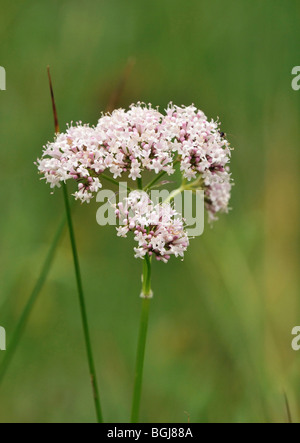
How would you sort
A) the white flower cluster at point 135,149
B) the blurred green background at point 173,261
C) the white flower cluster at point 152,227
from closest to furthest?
the white flower cluster at point 152,227 < the white flower cluster at point 135,149 < the blurred green background at point 173,261

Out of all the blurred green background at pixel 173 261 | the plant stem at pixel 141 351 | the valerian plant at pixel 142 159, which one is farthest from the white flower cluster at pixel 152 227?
the blurred green background at pixel 173 261

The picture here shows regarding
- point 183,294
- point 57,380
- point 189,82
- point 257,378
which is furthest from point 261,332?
point 189,82

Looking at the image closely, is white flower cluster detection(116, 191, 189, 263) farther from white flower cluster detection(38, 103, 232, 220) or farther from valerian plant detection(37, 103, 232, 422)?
white flower cluster detection(38, 103, 232, 220)

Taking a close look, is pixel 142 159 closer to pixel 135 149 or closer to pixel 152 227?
pixel 135 149

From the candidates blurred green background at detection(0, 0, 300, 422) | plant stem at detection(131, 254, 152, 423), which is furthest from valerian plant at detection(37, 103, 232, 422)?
blurred green background at detection(0, 0, 300, 422)

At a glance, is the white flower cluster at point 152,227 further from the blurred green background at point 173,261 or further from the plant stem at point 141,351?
the blurred green background at point 173,261

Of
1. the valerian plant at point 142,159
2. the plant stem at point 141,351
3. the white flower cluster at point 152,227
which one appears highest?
the valerian plant at point 142,159
